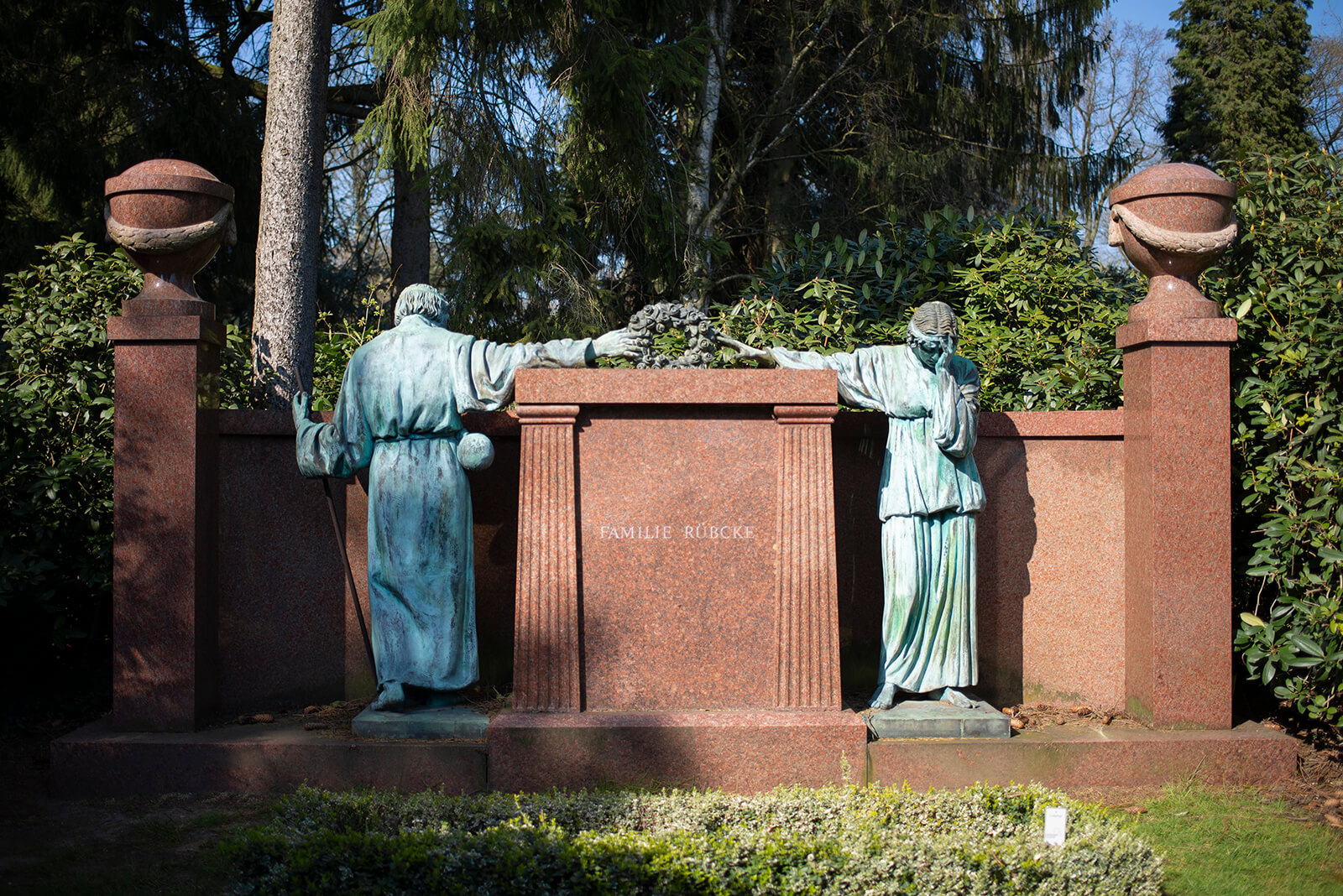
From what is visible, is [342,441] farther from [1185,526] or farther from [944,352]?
[1185,526]

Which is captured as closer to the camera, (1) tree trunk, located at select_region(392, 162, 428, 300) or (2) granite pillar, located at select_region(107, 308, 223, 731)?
(2) granite pillar, located at select_region(107, 308, 223, 731)

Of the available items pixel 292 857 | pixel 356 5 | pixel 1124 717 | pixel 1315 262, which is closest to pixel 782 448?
pixel 1124 717

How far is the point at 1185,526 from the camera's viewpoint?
5.31 meters

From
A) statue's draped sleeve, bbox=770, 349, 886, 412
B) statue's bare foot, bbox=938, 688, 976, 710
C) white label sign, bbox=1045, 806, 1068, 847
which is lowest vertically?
white label sign, bbox=1045, 806, 1068, 847

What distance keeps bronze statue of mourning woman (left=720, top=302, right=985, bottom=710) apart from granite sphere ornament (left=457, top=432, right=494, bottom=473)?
4.41 feet

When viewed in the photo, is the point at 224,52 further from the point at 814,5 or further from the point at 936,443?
the point at 936,443

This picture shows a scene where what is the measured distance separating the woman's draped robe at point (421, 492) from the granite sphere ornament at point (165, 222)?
3.25ft

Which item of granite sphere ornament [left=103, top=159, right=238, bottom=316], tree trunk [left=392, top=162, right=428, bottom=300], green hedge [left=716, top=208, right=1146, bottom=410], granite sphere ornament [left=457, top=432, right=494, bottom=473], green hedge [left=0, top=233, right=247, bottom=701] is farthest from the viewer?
tree trunk [left=392, top=162, right=428, bottom=300]

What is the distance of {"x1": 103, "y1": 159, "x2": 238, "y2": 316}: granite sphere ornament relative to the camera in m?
5.21

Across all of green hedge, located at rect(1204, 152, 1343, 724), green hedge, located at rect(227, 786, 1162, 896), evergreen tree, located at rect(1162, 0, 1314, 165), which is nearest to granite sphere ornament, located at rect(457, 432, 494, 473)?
green hedge, located at rect(227, 786, 1162, 896)

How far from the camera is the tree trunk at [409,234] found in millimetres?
11289

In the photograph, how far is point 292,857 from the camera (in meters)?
3.39

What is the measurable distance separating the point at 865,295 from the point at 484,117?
12.0 ft

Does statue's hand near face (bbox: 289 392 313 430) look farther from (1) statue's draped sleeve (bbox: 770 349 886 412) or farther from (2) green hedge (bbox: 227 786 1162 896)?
(1) statue's draped sleeve (bbox: 770 349 886 412)
